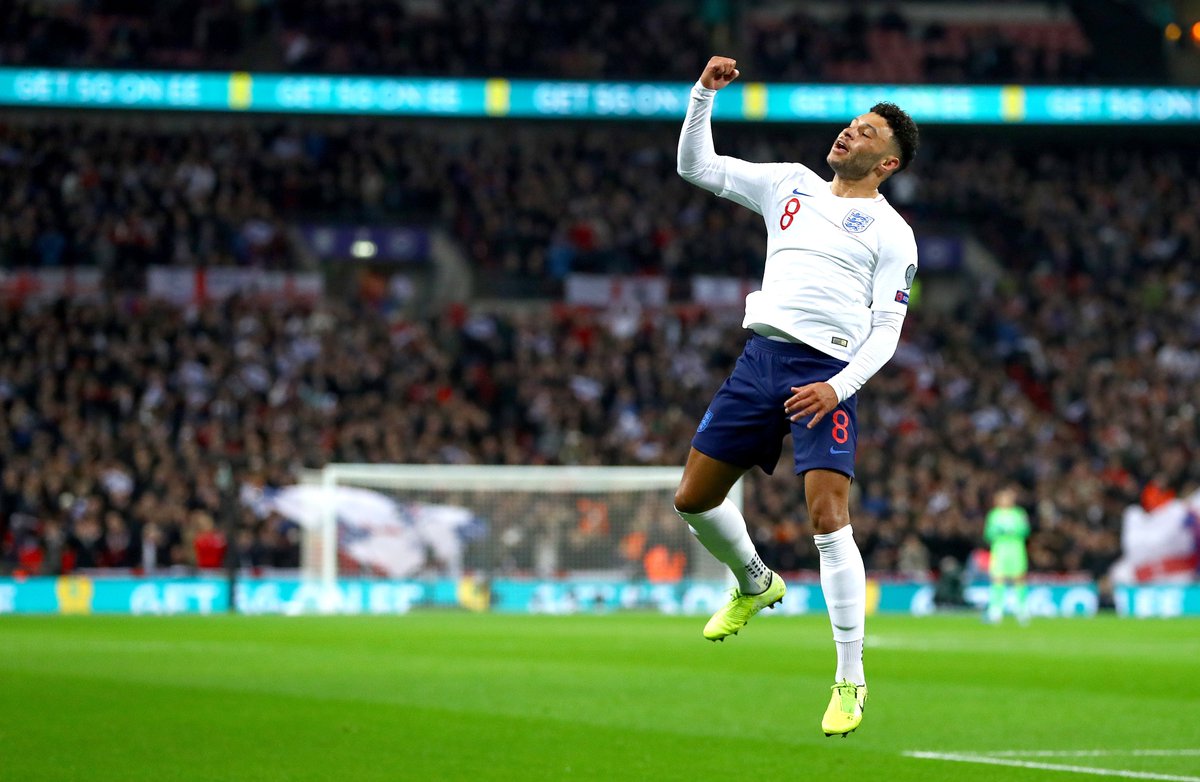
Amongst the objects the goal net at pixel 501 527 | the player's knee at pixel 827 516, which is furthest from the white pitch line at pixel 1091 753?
the goal net at pixel 501 527

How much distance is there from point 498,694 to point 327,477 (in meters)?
12.8

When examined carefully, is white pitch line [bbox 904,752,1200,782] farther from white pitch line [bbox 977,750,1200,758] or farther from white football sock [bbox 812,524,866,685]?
white football sock [bbox 812,524,866,685]

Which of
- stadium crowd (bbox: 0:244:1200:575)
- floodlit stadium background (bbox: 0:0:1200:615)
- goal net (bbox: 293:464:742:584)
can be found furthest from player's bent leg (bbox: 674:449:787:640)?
stadium crowd (bbox: 0:244:1200:575)

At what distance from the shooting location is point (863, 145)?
730 centimetres

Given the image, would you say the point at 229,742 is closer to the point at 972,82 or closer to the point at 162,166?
the point at 162,166

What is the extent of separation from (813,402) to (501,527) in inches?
730

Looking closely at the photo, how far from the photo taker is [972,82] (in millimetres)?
33969

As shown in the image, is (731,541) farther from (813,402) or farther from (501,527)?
(501,527)

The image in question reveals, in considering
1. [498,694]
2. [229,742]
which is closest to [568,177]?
[498,694]

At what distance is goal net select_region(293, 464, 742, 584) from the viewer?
25.0 m

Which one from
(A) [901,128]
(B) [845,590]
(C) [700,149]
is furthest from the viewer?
(C) [700,149]

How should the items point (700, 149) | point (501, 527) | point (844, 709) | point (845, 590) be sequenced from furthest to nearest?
1. point (501, 527)
2. point (700, 149)
3. point (845, 590)
4. point (844, 709)

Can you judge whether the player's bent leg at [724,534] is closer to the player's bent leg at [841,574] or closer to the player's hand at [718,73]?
the player's bent leg at [841,574]

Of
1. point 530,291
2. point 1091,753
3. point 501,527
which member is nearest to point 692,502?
point 1091,753
